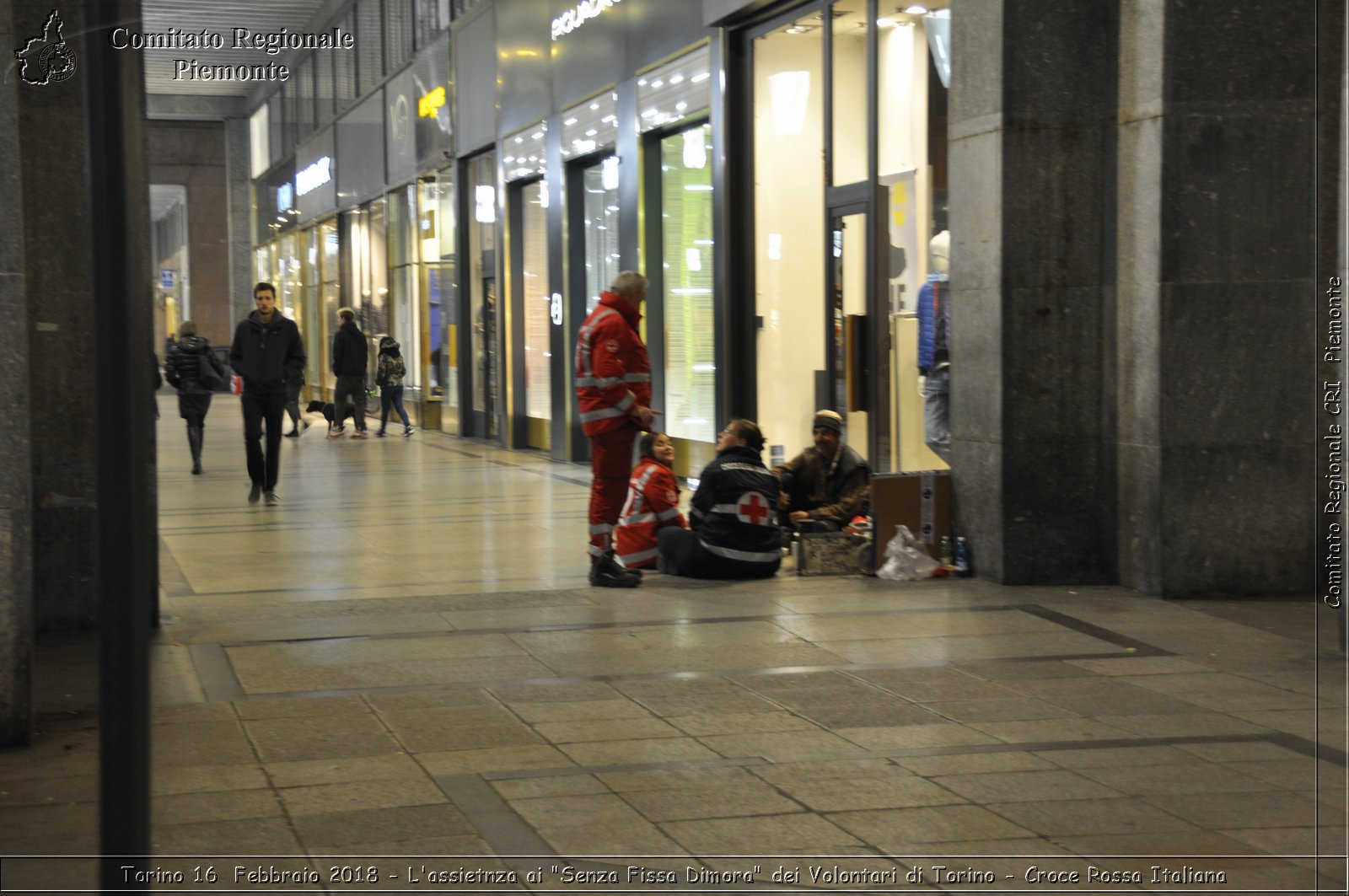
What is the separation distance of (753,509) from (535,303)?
12.4 meters

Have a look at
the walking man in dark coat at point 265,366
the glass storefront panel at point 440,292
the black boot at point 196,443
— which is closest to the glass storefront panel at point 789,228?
the walking man in dark coat at point 265,366

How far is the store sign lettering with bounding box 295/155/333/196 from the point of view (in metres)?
36.2

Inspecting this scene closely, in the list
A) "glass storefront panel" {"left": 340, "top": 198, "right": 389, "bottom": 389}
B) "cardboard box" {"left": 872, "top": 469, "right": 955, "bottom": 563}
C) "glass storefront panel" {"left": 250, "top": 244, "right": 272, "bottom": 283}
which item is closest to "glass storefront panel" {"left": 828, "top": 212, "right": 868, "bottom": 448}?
"cardboard box" {"left": 872, "top": 469, "right": 955, "bottom": 563}

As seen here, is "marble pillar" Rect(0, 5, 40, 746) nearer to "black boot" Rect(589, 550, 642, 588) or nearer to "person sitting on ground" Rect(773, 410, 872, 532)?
"black boot" Rect(589, 550, 642, 588)

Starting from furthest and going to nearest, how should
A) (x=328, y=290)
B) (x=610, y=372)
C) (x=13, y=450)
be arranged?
(x=328, y=290), (x=610, y=372), (x=13, y=450)

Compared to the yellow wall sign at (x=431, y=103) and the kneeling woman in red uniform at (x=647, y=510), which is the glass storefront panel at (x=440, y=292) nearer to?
the yellow wall sign at (x=431, y=103)

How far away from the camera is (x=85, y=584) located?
8242 mm

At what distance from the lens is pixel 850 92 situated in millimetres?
13281

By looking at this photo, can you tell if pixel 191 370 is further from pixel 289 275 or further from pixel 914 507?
pixel 289 275

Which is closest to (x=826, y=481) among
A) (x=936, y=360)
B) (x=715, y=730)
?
(x=936, y=360)

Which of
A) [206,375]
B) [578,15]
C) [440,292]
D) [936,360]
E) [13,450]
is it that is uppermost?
[578,15]

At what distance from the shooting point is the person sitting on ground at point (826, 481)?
10.9 meters

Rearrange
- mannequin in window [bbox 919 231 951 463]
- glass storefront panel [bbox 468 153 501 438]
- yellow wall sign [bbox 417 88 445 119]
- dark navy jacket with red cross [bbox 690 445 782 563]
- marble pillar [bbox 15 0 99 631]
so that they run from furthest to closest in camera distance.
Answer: yellow wall sign [bbox 417 88 445 119]
glass storefront panel [bbox 468 153 501 438]
mannequin in window [bbox 919 231 951 463]
dark navy jacket with red cross [bbox 690 445 782 563]
marble pillar [bbox 15 0 99 631]

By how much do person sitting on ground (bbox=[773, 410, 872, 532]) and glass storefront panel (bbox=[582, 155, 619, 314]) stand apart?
24.7ft
